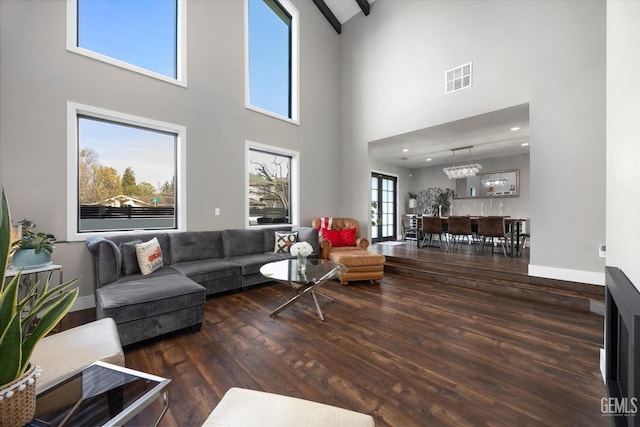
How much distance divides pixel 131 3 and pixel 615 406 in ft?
20.1

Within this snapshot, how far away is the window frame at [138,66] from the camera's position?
9.66ft

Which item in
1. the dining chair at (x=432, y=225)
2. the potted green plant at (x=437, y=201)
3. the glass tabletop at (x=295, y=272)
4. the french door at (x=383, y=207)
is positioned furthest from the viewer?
the potted green plant at (x=437, y=201)

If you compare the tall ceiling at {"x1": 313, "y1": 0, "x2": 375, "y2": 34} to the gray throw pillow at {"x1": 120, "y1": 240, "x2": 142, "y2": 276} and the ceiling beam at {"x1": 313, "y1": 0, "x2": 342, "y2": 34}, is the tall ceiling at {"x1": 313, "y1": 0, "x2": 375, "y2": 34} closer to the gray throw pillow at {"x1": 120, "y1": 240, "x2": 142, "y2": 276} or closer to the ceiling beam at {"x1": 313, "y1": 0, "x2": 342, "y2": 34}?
the ceiling beam at {"x1": 313, "y1": 0, "x2": 342, "y2": 34}

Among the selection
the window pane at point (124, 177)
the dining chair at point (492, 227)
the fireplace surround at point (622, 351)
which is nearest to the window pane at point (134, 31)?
the window pane at point (124, 177)

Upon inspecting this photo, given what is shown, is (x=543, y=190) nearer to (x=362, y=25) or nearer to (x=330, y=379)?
(x=330, y=379)

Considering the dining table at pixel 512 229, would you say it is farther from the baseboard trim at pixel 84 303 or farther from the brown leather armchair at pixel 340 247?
the baseboard trim at pixel 84 303

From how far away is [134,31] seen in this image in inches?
140

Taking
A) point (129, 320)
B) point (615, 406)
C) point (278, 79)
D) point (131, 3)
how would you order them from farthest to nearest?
1. point (278, 79)
2. point (131, 3)
3. point (129, 320)
4. point (615, 406)

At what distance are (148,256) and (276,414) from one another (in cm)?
282

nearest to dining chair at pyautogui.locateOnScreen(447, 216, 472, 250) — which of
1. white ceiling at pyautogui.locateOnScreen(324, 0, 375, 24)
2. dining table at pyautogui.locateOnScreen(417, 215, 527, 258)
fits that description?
dining table at pyautogui.locateOnScreen(417, 215, 527, 258)

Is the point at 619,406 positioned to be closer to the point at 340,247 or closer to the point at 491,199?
the point at 340,247

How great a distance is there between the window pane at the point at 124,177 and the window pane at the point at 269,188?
1.35 meters

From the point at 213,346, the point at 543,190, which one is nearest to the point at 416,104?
the point at 543,190

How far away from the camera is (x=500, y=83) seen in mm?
3789
